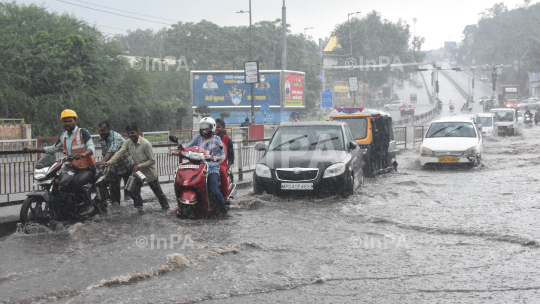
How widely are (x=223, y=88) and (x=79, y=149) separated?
132 feet

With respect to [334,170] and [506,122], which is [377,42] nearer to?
[506,122]

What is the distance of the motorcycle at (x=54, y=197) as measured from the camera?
24.2 ft

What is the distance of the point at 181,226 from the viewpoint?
7867 millimetres

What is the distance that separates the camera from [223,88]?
4794 cm

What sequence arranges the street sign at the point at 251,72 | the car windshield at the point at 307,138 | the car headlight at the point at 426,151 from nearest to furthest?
the car windshield at the point at 307,138 → the car headlight at the point at 426,151 → the street sign at the point at 251,72

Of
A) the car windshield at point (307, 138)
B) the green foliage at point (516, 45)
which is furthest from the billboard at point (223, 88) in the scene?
the green foliage at point (516, 45)

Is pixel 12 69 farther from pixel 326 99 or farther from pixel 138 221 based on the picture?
pixel 138 221

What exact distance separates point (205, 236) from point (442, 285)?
10.3 feet

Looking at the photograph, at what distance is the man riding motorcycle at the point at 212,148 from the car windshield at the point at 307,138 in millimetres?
2603

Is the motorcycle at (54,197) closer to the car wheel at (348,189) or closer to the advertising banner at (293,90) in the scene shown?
the car wheel at (348,189)

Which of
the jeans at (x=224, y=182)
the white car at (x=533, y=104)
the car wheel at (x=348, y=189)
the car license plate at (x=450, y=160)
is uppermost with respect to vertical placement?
the white car at (x=533, y=104)

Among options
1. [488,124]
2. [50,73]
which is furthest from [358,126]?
[50,73]

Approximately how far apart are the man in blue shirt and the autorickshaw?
7029mm

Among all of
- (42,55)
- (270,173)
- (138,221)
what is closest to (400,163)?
(270,173)
